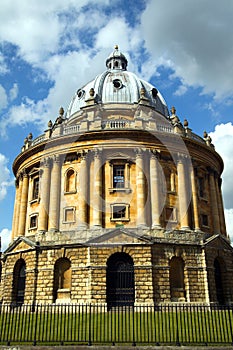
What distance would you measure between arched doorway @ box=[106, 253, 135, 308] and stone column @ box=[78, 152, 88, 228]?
433 cm

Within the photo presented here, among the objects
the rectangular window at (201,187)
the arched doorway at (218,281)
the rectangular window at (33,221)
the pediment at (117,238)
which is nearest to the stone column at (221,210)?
the rectangular window at (201,187)

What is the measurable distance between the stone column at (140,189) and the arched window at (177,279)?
3949 mm

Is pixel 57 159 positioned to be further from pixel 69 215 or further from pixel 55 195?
pixel 69 215

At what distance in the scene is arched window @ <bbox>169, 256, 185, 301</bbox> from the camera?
27297 mm

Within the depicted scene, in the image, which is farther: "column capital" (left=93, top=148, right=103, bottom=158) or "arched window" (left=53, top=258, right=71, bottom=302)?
"column capital" (left=93, top=148, right=103, bottom=158)

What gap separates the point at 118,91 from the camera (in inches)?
1651

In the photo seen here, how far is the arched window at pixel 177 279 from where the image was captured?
27.3 metres

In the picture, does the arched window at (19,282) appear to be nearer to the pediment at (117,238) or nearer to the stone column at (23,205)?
the stone column at (23,205)

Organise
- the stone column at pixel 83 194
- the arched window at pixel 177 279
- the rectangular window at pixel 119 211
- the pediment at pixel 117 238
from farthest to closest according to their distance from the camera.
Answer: the rectangular window at pixel 119 211 → the stone column at pixel 83 194 → the arched window at pixel 177 279 → the pediment at pixel 117 238

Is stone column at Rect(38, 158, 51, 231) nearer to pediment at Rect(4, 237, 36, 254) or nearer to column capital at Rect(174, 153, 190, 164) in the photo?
pediment at Rect(4, 237, 36, 254)

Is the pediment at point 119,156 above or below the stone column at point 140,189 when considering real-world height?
above

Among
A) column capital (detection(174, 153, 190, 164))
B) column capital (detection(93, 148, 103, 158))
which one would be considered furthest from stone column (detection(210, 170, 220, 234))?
column capital (detection(93, 148, 103, 158))

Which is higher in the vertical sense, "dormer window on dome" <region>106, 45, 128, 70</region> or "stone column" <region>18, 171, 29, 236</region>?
"dormer window on dome" <region>106, 45, 128, 70</region>

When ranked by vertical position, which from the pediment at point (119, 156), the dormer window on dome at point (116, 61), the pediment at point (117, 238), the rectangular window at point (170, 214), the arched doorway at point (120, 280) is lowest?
the arched doorway at point (120, 280)
